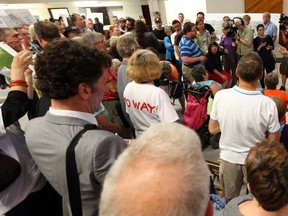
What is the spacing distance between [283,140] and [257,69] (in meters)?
0.65

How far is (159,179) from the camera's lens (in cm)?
52

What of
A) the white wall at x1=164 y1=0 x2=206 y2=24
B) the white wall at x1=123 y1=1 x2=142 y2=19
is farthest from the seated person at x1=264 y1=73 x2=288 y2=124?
the white wall at x1=123 y1=1 x2=142 y2=19

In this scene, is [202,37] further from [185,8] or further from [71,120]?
[185,8]

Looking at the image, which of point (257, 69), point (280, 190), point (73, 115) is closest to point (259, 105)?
point (257, 69)

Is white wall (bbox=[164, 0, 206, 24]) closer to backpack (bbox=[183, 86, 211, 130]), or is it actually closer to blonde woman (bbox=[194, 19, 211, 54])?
blonde woman (bbox=[194, 19, 211, 54])

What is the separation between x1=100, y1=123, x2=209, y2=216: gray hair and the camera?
0.50 m

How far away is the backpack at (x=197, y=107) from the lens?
3.15 meters

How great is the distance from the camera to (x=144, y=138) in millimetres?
603

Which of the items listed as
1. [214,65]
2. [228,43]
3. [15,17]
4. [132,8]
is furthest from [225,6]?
[15,17]

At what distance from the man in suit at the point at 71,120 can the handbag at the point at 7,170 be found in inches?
5.9

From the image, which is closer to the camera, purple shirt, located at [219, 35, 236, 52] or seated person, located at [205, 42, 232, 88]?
seated person, located at [205, 42, 232, 88]

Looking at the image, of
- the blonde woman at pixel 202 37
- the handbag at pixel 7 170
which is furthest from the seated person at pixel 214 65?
the handbag at pixel 7 170

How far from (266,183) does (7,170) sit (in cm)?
107

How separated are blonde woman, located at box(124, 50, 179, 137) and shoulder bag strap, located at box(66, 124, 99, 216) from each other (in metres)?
1.09
